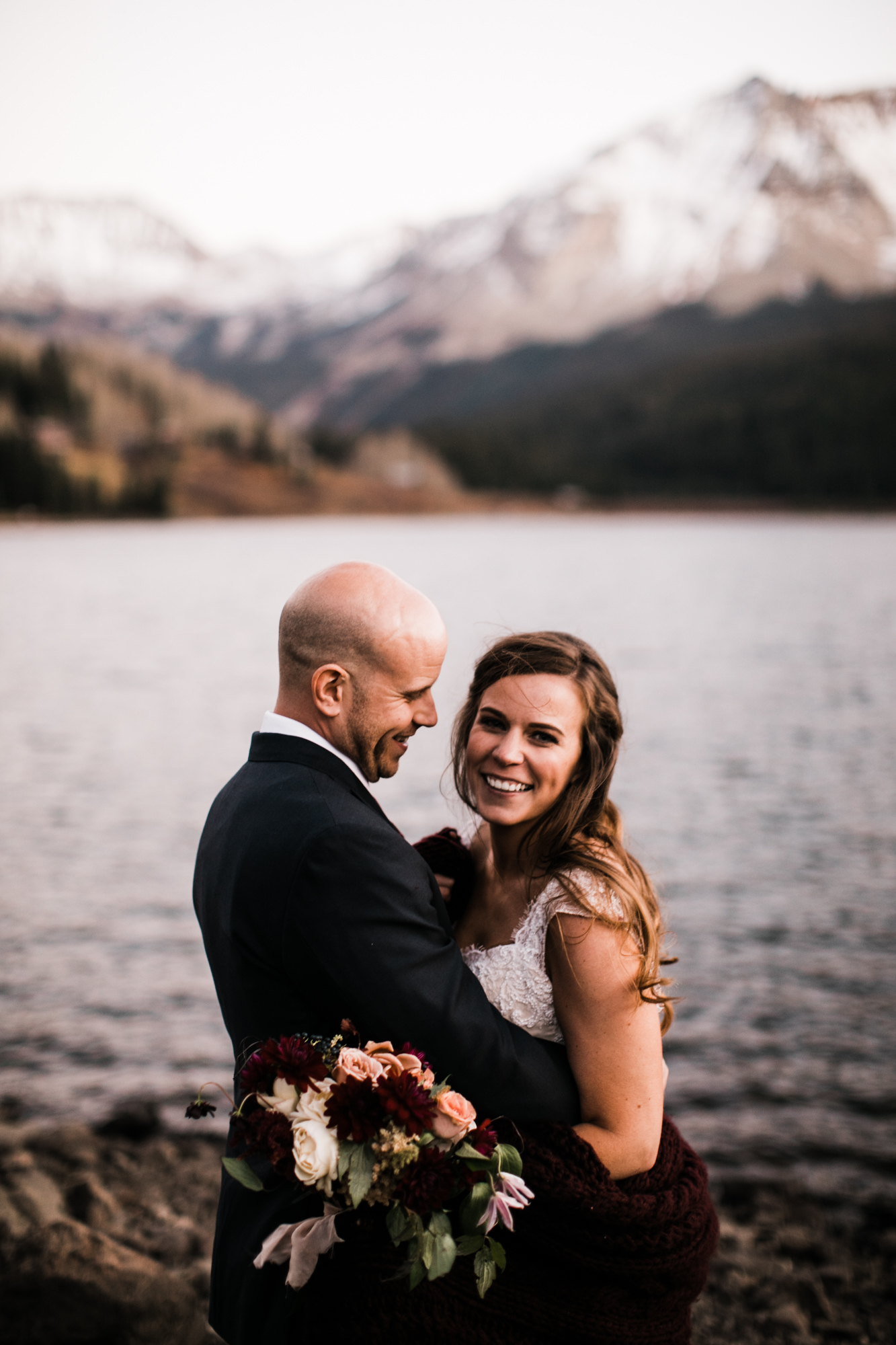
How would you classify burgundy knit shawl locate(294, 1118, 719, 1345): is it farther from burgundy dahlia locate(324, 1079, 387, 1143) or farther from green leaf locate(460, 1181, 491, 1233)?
burgundy dahlia locate(324, 1079, 387, 1143)

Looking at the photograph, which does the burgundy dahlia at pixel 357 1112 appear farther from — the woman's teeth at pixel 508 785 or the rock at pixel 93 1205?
the rock at pixel 93 1205

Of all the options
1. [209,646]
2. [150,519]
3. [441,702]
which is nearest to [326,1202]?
[441,702]

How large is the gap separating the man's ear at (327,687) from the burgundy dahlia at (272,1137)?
3.22 ft

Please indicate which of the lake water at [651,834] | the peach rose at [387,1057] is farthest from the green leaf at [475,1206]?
the lake water at [651,834]

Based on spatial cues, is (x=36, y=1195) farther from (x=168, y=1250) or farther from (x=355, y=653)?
(x=355, y=653)

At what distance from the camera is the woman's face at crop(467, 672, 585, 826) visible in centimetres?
328

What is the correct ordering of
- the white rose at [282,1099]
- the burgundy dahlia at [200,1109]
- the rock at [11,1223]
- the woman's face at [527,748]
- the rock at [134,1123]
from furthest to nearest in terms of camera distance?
1. the rock at [134,1123]
2. the rock at [11,1223]
3. the woman's face at [527,748]
4. the burgundy dahlia at [200,1109]
5. the white rose at [282,1099]

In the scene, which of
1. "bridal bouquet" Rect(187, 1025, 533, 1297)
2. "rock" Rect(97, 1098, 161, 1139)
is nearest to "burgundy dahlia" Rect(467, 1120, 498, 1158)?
"bridal bouquet" Rect(187, 1025, 533, 1297)

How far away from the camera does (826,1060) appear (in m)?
8.98

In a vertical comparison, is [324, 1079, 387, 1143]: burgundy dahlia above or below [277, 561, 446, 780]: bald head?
below

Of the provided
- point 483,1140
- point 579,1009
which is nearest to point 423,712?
point 579,1009

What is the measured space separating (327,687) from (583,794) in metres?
0.89

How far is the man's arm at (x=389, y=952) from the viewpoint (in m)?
2.53

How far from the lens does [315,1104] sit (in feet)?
8.05
